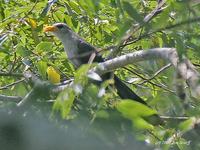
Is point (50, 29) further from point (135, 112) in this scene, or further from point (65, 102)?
point (135, 112)

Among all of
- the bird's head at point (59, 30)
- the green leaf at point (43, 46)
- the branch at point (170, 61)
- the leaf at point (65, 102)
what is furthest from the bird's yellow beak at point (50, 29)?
the leaf at point (65, 102)

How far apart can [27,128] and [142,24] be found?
1.56 feet

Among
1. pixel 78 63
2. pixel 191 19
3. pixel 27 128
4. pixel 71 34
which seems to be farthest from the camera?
pixel 71 34

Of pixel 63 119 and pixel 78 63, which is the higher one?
pixel 63 119

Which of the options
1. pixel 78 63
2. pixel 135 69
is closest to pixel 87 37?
pixel 78 63

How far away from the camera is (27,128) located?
2.80 ft

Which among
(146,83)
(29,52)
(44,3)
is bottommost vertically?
(146,83)

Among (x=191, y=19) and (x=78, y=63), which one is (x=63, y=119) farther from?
(x=78, y=63)

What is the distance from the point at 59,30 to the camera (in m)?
3.88

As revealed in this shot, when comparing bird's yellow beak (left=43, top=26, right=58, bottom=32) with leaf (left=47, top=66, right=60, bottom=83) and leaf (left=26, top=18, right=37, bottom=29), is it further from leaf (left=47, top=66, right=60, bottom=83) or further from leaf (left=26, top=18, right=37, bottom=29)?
leaf (left=47, top=66, right=60, bottom=83)

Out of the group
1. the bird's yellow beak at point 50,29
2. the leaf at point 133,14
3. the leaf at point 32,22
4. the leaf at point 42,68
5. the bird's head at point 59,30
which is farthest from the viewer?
the bird's head at point 59,30

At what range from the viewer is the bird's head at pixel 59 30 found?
3644mm

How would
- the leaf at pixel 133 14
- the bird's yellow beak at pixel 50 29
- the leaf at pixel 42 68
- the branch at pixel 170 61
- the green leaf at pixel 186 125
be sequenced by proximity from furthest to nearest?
the bird's yellow beak at pixel 50 29 → the leaf at pixel 42 68 → the branch at pixel 170 61 → the leaf at pixel 133 14 → the green leaf at pixel 186 125

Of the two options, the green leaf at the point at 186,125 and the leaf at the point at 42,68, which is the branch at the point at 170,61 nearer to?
the green leaf at the point at 186,125
